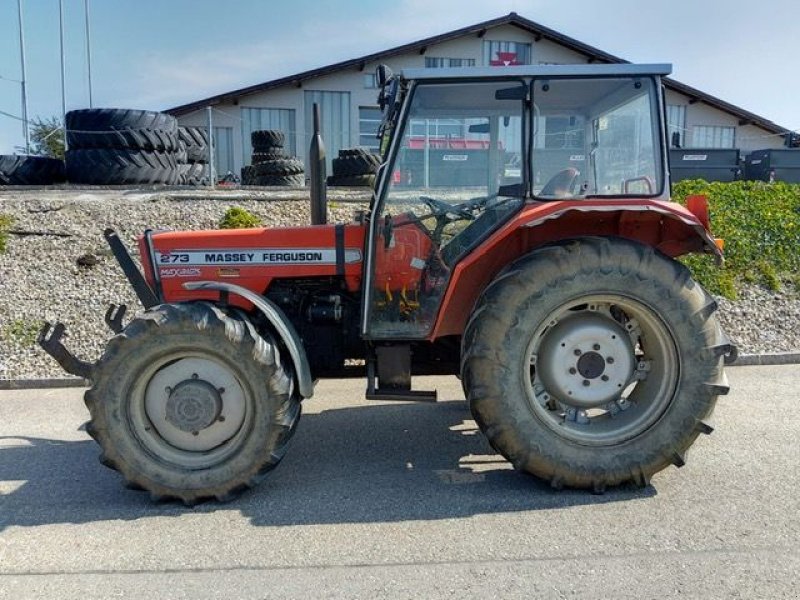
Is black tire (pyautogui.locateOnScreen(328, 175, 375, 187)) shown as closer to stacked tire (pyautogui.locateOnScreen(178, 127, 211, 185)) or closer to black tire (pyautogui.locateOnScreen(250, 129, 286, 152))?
stacked tire (pyautogui.locateOnScreen(178, 127, 211, 185))

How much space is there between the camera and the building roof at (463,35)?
25172 mm

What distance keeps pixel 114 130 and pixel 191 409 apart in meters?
9.43

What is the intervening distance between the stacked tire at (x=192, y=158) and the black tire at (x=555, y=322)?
9.99m

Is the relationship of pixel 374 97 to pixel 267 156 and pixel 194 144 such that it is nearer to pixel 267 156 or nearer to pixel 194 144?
pixel 267 156

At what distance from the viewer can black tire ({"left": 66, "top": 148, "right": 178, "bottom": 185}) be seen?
11625mm

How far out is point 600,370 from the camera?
395 centimetres

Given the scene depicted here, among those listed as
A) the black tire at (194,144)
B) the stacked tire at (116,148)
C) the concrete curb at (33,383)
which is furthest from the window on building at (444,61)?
the concrete curb at (33,383)

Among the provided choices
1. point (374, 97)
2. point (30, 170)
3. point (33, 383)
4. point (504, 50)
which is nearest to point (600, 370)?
point (33, 383)

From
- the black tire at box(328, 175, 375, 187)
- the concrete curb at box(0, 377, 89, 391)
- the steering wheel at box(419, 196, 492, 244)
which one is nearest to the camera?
the steering wheel at box(419, 196, 492, 244)

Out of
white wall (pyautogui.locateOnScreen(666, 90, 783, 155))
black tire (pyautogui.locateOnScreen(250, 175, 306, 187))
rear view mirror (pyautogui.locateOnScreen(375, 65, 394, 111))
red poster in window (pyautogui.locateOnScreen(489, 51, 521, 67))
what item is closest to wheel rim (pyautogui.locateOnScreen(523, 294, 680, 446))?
rear view mirror (pyautogui.locateOnScreen(375, 65, 394, 111))

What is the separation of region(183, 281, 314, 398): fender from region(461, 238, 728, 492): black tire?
940 mm

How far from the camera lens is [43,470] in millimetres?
4336

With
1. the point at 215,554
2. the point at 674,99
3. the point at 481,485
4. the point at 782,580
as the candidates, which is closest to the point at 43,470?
the point at 215,554

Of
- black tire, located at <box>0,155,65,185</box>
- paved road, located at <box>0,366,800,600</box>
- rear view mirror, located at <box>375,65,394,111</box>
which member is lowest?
paved road, located at <box>0,366,800,600</box>
